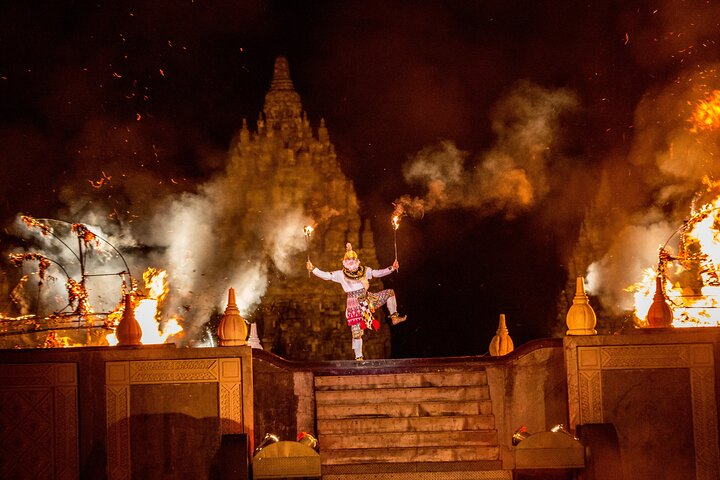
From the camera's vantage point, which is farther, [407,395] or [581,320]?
[407,395]

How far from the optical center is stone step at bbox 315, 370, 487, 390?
12.4m

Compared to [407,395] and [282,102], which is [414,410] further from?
[282,102]

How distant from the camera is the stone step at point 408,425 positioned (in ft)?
39.0

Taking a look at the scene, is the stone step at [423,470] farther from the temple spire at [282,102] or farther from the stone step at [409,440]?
the temple spire at [282,102]

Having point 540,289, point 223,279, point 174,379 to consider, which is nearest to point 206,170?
point 223,279

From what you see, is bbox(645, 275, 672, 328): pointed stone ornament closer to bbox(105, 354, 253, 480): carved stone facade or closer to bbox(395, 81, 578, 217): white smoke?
bbox(105, 354, 253, 480): carved stone facade

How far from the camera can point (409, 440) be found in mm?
11742

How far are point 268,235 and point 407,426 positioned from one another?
56.7 ft

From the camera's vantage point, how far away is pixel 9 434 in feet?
35.1

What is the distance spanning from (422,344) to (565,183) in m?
5.81

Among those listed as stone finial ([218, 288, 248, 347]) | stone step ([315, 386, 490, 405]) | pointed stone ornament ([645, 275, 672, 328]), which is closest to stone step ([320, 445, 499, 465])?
stone step ([315, 386, 490, 405])

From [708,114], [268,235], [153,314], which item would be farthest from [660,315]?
[268,235]

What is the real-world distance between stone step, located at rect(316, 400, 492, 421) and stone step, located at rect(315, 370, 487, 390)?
1.16 ft

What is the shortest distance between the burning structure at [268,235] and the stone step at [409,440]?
627 inches
